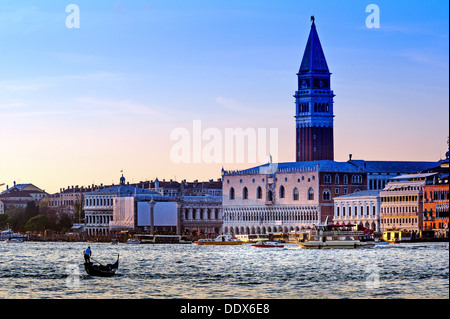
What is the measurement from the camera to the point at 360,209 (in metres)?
134

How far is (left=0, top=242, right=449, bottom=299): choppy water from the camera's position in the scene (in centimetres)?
4775

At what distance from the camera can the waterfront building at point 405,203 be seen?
122500 millimetres

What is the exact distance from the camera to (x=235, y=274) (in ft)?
199

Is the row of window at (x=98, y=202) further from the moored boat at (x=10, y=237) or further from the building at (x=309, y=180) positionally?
the building at (x=309, y=180)

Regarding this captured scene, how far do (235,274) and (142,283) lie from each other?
27.5ft

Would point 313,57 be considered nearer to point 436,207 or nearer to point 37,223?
point 37,223

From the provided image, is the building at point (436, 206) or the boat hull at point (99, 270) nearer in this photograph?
the boat hull at point (99, 270)

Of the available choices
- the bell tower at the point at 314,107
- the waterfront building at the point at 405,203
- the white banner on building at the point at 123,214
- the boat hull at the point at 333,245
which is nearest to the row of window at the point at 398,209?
the waterfront building at the point at 405,203

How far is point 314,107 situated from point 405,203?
32.3m

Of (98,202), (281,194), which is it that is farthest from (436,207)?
(98,202)

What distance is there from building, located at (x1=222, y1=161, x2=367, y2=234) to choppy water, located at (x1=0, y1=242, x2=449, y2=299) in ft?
199

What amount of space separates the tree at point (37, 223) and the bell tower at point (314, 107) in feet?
111

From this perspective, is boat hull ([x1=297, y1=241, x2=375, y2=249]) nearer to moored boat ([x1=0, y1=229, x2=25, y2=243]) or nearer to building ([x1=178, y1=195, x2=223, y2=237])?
building ([x1=178, y1=195, x2=223, y2=237])

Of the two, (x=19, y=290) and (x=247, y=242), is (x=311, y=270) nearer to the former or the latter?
(x=19, y=290)
